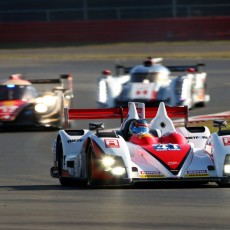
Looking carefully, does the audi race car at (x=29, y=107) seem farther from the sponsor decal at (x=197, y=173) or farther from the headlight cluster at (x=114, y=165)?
the sponsor decal at (x=197, y=173)

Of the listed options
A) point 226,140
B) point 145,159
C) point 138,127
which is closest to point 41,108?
point 138,127

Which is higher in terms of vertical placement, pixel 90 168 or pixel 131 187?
pixel 90 168

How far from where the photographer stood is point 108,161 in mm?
11266

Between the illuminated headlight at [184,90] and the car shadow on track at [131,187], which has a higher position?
the car shadow on track at [131,187]

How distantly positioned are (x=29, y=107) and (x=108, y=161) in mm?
10442

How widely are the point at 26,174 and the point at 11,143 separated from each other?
480 centimetres

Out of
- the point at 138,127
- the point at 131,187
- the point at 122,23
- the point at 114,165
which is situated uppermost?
the point at 138,127

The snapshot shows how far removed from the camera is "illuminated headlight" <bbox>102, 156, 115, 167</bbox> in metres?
11.2

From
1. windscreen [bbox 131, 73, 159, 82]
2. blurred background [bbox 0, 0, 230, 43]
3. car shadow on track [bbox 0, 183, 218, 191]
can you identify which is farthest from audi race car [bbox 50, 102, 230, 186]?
blurred background [bbox 0, 0, 230, 43]

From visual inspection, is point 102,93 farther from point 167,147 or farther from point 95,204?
point 95,204

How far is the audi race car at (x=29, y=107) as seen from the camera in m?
21.3

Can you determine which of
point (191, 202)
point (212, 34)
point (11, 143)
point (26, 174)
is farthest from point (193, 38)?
point (191, 202)

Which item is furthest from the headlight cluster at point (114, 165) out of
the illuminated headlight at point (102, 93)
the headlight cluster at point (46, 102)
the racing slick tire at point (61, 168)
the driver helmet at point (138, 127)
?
the illuminated headlight at point (102, 93)

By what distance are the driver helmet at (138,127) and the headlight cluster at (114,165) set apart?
0.92 metres
